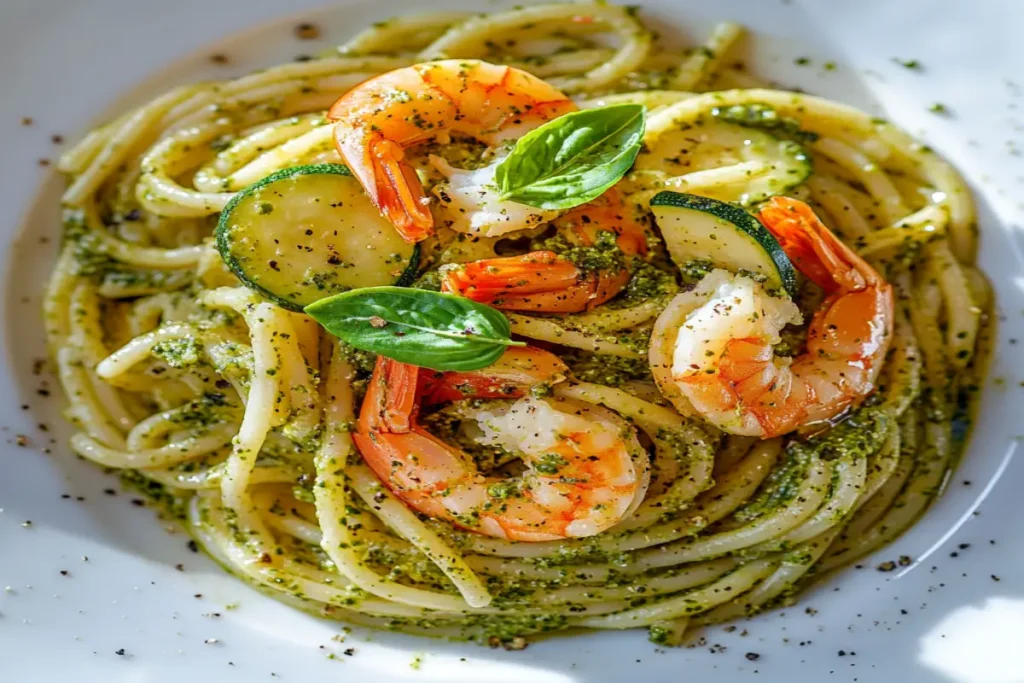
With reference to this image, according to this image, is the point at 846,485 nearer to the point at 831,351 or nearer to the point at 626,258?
the point at 831,351

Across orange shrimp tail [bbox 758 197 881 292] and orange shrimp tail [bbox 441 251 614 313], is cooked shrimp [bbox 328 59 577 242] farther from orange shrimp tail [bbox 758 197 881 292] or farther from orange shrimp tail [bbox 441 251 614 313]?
orange shrimp tail [bbox 758 197 881 292]

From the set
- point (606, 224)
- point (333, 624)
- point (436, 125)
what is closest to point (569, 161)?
point (606, 224)

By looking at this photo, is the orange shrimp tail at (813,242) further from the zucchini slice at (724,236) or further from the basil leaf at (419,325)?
the basil leaf at (419,325)

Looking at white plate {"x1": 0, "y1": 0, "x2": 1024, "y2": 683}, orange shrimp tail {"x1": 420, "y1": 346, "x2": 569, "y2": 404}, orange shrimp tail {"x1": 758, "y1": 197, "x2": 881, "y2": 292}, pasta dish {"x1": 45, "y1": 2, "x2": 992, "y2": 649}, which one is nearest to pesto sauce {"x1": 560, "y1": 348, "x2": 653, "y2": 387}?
pasta dish {"x1": 45, "y1": 2, "x2": 992, "y2": 649}

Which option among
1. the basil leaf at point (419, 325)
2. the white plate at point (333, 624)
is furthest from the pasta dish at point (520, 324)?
the white plate at point (333, 624)

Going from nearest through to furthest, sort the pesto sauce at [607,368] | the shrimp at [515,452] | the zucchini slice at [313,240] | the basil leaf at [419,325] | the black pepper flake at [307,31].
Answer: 1. the basil leaf at [419,325]
2. the shrimp at [515,452]
3. the zucchini slice at [313,240]
4. the pesto sauce at [607,368]
5. the black pepper flake at [307,31]
